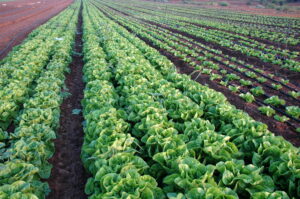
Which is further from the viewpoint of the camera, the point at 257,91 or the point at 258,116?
the point at 257,91

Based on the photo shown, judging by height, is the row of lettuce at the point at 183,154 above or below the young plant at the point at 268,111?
above

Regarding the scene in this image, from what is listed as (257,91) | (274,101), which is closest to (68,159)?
(274,101)

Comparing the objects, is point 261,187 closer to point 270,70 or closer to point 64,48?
point 270,70

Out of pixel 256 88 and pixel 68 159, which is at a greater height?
pixel 256 88

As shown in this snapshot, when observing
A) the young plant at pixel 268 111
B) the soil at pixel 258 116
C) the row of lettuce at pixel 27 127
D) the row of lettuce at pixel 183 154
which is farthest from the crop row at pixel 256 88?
the row of lettuce at pixel 27 127

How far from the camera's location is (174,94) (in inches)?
248

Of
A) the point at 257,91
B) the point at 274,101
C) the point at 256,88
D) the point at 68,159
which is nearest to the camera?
the point at 68,159

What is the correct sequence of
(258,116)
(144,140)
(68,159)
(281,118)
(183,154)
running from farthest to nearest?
(258,116)
(281,118)
(68,159)
(144,140)
(183,154)

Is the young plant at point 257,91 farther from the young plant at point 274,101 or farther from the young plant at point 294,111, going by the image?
the young plant at point 294,111

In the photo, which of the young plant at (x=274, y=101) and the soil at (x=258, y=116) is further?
the young plant at (x=274, y=101)

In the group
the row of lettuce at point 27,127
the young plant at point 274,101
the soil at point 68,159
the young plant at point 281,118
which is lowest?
the soil at point 68,159

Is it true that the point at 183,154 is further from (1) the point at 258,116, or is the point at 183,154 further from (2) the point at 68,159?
(1) the point at 258,116

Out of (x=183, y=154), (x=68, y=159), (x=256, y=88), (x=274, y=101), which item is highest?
(x=183, y=154)

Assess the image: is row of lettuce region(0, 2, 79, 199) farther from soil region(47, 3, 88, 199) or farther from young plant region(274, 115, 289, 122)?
young plant region(274, 115, 289, 122)
